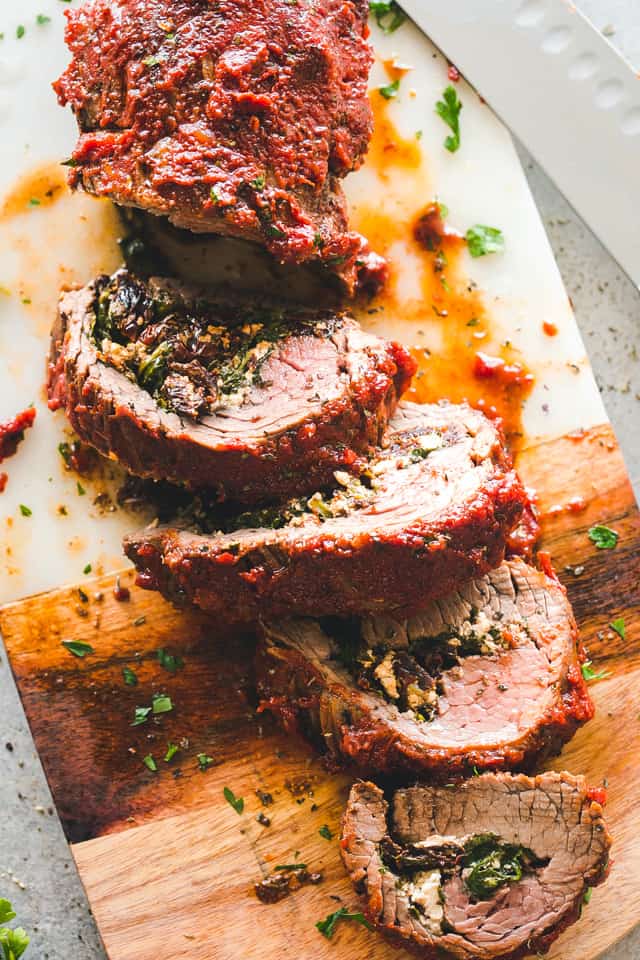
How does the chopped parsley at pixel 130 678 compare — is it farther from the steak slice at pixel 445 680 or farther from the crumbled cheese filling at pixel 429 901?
the crumbled cheese filling at pixel 429 901

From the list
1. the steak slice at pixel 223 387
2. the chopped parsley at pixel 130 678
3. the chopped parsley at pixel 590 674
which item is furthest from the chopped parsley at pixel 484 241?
the chopped parsley at pixel 130 678

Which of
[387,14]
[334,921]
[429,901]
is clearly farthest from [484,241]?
[334,921]

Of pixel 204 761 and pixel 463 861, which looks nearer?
pixel 463 861

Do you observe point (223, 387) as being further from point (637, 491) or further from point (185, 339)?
point (637, 491)

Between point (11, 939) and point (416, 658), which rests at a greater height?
point (416, 658)

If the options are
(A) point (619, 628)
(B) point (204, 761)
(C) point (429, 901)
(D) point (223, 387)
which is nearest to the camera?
(C) point (429, 901)

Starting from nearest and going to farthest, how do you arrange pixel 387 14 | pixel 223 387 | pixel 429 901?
1. pixel 429 901
2. pixel 223 387
3. pixel 387 14
